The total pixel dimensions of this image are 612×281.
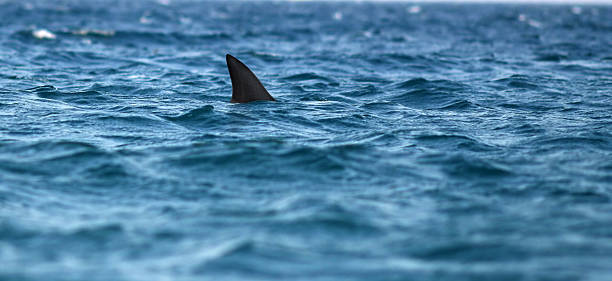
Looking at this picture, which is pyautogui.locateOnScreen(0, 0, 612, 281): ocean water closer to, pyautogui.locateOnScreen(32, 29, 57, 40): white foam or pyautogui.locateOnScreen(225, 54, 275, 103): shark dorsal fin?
pyautogui.locateOnScreen(225, 54, 275, 103): shark dorsal fin

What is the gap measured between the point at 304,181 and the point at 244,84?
477 centimetres

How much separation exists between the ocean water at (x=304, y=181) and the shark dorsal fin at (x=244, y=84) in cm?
37

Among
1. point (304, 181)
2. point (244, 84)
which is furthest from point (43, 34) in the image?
point (304, 181)

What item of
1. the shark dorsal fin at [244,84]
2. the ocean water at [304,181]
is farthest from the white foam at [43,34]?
the shark dorsal fin at [244,84]

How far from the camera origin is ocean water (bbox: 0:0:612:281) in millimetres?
5535

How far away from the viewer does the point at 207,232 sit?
619 cm

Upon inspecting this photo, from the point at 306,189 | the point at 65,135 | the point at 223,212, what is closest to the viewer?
the point at 223,212

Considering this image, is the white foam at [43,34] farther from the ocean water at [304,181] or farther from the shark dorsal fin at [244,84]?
the shark dorsal fin at [244,84]

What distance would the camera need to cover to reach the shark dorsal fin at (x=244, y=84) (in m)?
11.8

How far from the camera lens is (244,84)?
486 inches

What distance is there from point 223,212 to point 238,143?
286 centimetres

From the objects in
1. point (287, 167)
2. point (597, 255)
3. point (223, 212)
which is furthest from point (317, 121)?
point (597, 255)

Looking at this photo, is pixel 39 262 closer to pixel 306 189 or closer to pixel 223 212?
pixel 223 212

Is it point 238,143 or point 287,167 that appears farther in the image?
point 238,143
